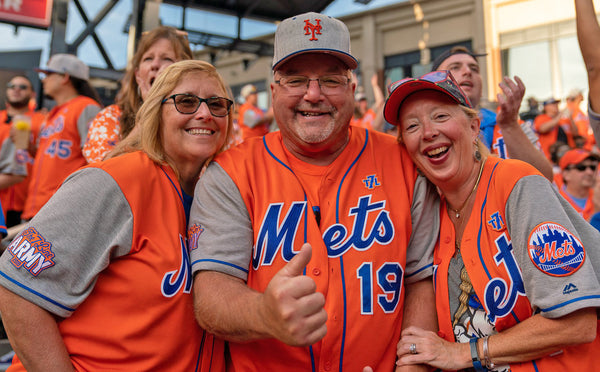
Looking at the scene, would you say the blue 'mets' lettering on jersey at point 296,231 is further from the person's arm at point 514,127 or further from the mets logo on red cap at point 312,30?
the person's arm at point 514,127

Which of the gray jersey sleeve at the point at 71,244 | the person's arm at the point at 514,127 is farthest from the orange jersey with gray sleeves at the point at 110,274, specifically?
the person's arm at the point at 514,127

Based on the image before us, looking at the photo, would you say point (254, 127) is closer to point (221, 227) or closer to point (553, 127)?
point (221, 227)

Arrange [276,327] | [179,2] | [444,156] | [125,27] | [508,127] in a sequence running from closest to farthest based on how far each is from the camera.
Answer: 1. [276,327]
2. [444,156]
3. [508,127]
4. [179,2]
5. [125,27]

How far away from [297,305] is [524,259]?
0.92m

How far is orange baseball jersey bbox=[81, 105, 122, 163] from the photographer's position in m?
2.94

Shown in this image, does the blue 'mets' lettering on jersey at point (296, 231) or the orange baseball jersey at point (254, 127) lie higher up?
the orange baseball jersey at point (254, 127)

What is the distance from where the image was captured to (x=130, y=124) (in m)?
2.96

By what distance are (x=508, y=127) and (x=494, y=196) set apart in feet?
3.50

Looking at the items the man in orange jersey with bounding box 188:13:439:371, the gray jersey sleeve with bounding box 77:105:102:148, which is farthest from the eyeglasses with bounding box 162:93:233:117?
the gray jersey sleeve with bounding box 77:105:102:148

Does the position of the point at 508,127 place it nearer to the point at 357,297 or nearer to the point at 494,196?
the point at 494,196

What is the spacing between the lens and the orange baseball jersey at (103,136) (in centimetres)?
294

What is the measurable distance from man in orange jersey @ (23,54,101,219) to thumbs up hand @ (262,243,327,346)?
10.2 ft

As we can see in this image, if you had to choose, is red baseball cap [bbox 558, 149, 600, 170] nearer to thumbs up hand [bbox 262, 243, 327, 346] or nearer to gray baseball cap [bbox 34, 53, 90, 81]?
thumbs up hand [bbox 262, 243, 327, 346]

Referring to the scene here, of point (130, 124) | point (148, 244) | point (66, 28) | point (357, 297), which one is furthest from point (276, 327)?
point (66, 28)
